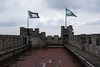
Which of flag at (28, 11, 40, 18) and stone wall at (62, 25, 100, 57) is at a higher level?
flag at (28, 11, 40, 18)

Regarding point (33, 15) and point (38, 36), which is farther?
point (33, 15)

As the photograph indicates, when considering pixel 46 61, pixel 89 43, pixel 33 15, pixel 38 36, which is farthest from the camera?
pixel 33 15

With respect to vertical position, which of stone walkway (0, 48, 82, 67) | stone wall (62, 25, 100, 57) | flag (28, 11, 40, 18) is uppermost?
flag (28, 11, 40, 18)

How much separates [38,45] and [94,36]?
11.5 meters

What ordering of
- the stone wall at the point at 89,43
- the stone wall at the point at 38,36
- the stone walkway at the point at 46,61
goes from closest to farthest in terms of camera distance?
the stone walkway at the point at 46,61
the stone wall at the point at 89,43
the stone wall at the point at 38,36

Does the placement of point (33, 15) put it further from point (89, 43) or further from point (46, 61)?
point (46, 61)

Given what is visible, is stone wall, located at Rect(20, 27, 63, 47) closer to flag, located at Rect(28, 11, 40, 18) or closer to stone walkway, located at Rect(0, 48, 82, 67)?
flag, located at Rect(28, 11, 40, 18)

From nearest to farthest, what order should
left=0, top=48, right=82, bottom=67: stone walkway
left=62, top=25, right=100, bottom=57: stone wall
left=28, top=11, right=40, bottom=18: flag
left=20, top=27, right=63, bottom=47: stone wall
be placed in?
left=0, top=48, right=82, bottom=67: stone walkway
left=62, top=25, right=100, bottom=57: stone wall
left=20, top=27, right=63, bottom=47: stone wall
left=28, top=11, right=40, bottom=18: flag

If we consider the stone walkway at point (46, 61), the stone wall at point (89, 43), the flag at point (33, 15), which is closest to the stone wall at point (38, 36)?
the flag at point (33, 15)

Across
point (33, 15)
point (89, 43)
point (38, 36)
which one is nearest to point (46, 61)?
point (89, 43)

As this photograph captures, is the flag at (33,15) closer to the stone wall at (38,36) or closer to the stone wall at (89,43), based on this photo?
the stone wall at (38,36)

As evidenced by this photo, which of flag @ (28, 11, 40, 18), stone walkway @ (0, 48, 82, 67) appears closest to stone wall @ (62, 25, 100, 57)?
stone walkway @ (0, 48, 82, 67)

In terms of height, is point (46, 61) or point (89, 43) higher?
point (89, 43)

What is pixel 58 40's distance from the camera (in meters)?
20.8
